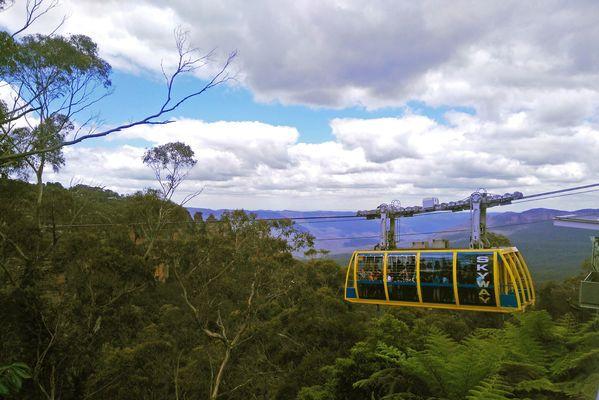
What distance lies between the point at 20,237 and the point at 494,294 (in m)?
11.5

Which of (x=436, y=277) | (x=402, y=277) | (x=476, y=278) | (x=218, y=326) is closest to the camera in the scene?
(x=476, y=278)

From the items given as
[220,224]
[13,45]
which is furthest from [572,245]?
[13,45]

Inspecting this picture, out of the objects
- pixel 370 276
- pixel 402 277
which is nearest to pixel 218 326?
pixel 370 276

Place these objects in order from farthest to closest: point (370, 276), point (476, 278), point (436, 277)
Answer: point (370, 276) < point (436, 277) < point (476, 278)

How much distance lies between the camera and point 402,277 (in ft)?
→ 32.9

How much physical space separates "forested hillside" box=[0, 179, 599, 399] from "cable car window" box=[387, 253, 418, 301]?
89cm

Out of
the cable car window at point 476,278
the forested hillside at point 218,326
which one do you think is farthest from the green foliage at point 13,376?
the cable car window at point 476,278

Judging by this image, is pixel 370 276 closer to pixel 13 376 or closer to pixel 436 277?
pixel 436 277

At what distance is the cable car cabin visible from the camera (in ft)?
28.7

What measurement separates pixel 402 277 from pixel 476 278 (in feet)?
5.53

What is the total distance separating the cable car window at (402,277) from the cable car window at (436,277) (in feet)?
0.71

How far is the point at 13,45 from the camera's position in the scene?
658 centimetres

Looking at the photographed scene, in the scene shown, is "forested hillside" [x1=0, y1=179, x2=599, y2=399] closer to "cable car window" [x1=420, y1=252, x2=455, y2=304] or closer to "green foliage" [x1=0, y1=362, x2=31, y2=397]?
"green foliage" [x1=0, y1=362, x2=31, y2=397]

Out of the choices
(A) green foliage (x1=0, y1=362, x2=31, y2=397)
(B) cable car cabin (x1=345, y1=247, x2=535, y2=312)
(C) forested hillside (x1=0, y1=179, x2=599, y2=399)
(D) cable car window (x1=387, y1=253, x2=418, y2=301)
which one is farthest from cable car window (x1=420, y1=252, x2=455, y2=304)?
(A) green foliage (x1=0, y1=362, x2=31, y2=397)
